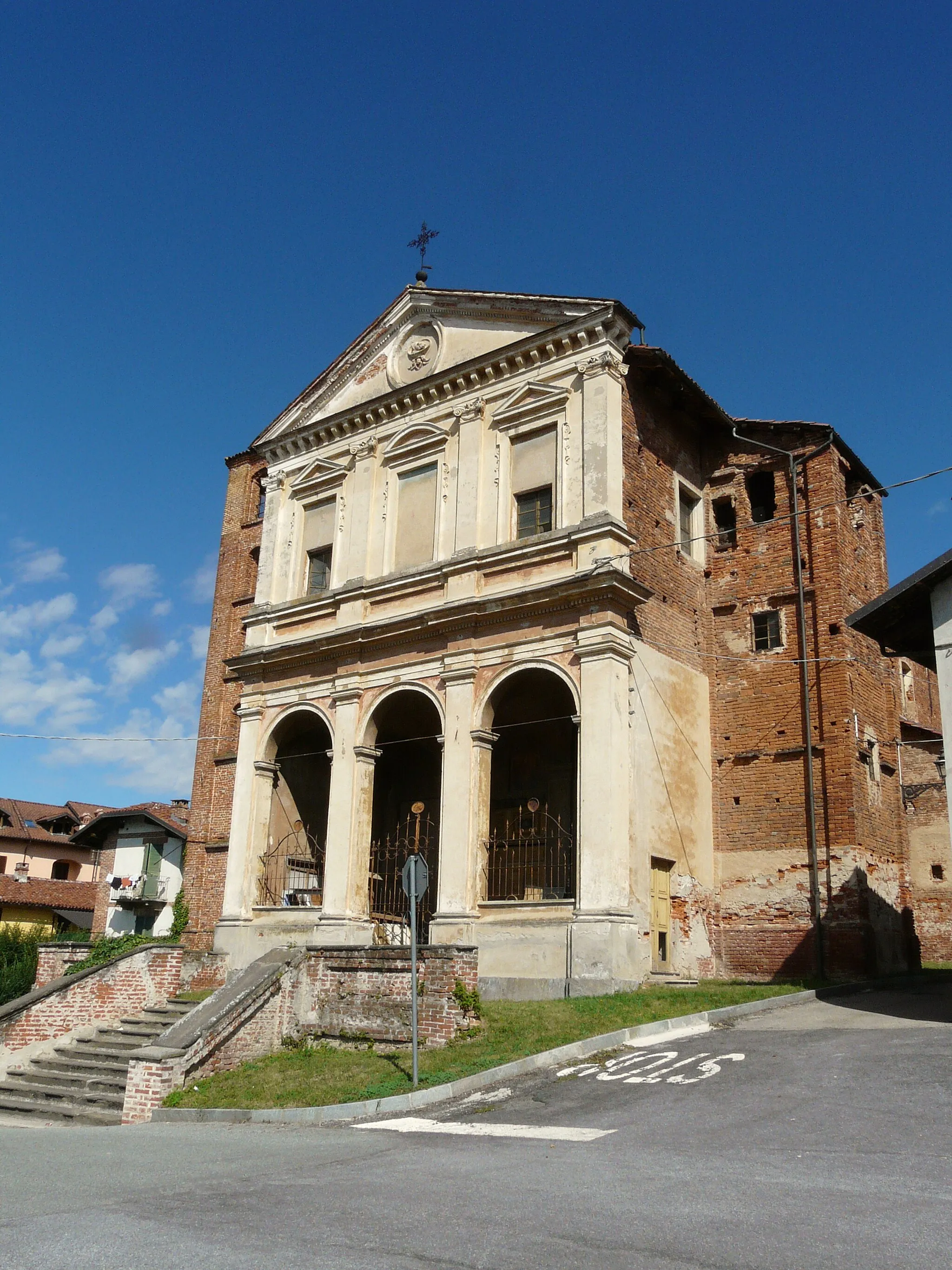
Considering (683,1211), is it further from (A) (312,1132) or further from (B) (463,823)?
(B) (463,823)

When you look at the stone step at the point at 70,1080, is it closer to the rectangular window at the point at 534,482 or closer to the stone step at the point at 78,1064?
the stone step at the point at 78,1064

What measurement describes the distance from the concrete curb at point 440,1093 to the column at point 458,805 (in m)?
5.35

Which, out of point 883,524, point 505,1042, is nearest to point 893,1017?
point 505,1042

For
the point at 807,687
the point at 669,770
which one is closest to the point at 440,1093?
the point at 669,770

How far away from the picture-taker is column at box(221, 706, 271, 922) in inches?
878

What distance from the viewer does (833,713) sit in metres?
20.3

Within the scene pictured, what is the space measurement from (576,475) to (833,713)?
6612 mm

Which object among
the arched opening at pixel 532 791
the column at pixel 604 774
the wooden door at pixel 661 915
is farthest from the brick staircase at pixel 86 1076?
the wooden door at pixel 661 915

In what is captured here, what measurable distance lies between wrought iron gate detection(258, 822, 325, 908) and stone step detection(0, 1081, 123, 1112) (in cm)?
628

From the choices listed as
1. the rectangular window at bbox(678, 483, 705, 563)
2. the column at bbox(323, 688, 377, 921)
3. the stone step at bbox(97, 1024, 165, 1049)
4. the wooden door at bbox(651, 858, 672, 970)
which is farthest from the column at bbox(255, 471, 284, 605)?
the wooden door at bbox(651, 858, 672, 970)

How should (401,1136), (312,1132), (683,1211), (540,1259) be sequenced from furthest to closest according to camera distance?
(312,1132), (401,1136), (683,1211), (540,1259)

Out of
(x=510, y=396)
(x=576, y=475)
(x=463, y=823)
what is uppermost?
(x=510, y=396)

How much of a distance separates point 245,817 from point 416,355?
1080cm

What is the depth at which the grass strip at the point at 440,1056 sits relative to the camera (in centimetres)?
1285
